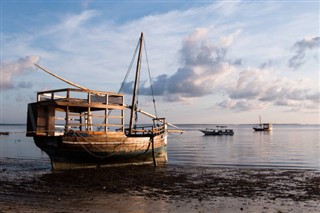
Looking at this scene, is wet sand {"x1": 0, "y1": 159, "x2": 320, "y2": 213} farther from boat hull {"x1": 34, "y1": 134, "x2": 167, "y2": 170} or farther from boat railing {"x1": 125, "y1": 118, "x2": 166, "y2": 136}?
boat railing {"x1": 125, "y1": 118, "x2": 166, "y2": 136}

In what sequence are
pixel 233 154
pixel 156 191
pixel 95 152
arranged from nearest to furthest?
pixel 156 191
pixel 95 152
pixel 233 154

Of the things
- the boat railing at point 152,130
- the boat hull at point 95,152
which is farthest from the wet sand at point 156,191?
the boat railing at point 152,130

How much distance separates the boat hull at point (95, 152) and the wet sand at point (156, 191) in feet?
3.17

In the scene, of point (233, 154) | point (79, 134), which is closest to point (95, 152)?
point (79, 134)

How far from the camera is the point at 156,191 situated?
15516 mm

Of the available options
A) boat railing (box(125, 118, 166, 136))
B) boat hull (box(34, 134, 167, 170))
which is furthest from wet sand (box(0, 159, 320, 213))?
boat railing (box(125, 118, 166, 136))

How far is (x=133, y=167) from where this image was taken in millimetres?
23953

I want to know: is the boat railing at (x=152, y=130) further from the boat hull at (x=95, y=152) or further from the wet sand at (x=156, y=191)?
the wet sand at (x=156, y=191)

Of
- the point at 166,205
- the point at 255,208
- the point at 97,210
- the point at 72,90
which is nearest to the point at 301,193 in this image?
the point at 255,208

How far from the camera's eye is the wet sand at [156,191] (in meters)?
12.5

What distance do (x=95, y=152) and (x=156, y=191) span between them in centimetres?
747

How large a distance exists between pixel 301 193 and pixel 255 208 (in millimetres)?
3966

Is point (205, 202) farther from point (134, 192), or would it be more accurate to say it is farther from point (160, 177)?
point (160, 177)

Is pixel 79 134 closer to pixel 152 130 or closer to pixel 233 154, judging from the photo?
pixel 152 130
